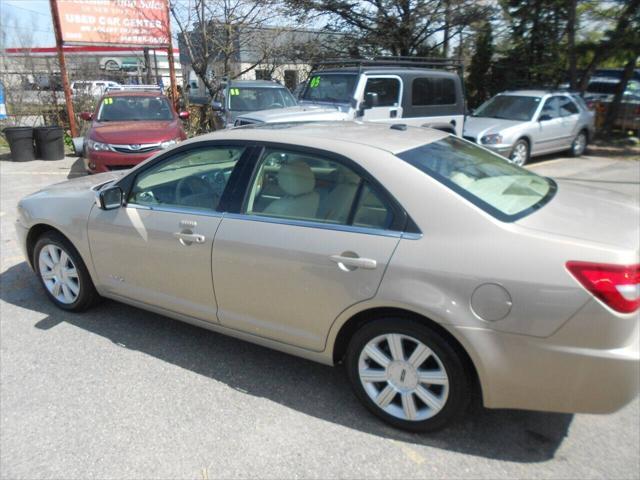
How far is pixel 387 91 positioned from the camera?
358 inches

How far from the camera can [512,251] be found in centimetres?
232

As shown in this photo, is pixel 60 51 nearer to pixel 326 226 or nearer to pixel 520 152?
pixel 520 152

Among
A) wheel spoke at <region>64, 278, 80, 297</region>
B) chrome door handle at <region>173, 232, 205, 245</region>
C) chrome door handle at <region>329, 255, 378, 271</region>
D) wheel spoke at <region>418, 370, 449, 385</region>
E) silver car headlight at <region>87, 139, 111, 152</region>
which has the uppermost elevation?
chrome door handle at <region>329, 255, 378, 271</region>

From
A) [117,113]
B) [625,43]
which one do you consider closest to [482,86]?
[625,43]

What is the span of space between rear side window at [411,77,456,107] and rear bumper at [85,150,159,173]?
4.87 m

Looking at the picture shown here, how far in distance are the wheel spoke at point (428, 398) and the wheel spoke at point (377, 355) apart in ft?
0.70

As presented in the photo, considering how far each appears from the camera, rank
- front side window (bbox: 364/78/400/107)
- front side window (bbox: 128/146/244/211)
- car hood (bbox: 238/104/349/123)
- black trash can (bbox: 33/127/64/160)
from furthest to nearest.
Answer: black trash can (bbox: 33/127/64/160) → front side window (bbox: 364/78/400/107) → car hood (bbox: 238/104/349/123) → front side window (bbox: 128/146/244/211)

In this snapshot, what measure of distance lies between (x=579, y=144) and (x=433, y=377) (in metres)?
12.1

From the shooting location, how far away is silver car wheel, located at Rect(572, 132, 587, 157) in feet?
41.2

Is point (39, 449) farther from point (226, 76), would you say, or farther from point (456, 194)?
point (226, 76)

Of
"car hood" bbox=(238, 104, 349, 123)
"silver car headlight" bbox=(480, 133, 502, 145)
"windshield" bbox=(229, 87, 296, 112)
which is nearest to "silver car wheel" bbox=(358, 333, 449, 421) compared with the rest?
"car hood" bbox=(238, 104, 349, 123)

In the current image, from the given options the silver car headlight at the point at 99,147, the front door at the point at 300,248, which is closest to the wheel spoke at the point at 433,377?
the front door at the point at 300,248

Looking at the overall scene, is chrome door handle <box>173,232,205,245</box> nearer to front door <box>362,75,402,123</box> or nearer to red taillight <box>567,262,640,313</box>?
red taillight <box>567,262,640,313</box>

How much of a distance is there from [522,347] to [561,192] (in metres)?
1.26
